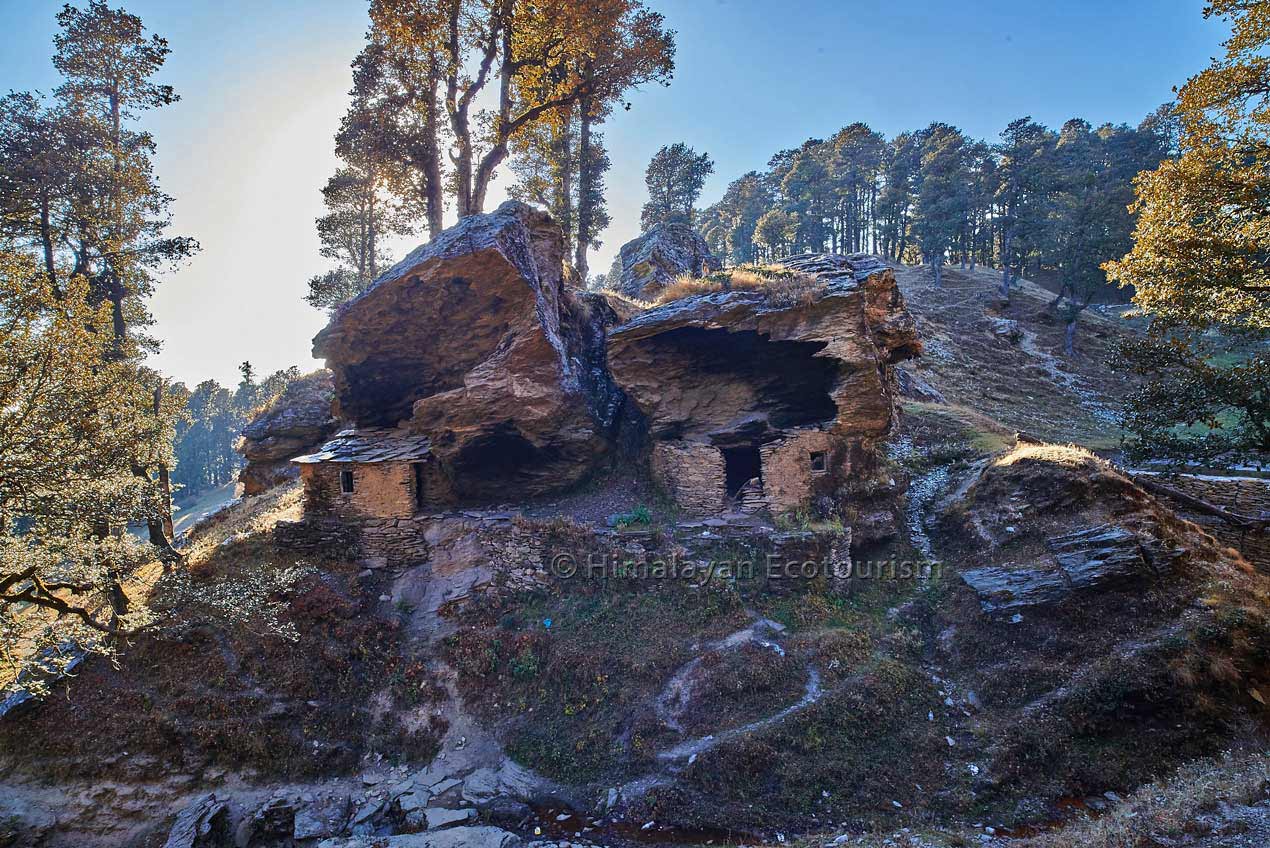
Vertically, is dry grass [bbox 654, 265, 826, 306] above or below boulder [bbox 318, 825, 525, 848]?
above

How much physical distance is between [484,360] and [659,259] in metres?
13.3

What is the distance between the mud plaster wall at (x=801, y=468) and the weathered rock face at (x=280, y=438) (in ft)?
60.2

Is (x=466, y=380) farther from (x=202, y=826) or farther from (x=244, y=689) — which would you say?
(x=202, y=826)

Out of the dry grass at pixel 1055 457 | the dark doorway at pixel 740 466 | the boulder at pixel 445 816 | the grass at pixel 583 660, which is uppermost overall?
the dry grass at pixel 1055 457

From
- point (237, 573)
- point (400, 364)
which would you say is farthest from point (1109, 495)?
point (237, 573)

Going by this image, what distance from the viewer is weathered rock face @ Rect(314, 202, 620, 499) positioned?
13.9 meters

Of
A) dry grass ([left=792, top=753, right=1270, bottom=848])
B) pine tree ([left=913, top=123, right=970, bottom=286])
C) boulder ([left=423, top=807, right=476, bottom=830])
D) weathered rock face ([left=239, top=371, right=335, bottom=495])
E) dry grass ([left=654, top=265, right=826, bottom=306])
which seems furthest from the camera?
pine tree ([left=913, top=123, right=970, bottom=286])

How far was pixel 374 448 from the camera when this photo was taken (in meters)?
14.9

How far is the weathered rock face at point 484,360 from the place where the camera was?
45.8ft

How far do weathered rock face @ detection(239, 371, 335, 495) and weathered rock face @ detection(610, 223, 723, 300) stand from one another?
15008 millimetres

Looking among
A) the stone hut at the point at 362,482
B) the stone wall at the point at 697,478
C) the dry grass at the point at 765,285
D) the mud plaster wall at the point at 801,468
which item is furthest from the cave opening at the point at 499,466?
the mud plaster wall at the point at 801,468

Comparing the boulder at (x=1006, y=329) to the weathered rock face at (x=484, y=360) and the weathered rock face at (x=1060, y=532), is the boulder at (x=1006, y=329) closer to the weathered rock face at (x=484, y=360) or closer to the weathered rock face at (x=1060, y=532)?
the weathered rock face at (x=1060, y=532)

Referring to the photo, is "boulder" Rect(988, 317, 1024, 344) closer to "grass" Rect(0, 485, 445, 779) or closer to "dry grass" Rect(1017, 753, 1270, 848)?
"dry grass" Rect(1017, 753, 1270, 848)

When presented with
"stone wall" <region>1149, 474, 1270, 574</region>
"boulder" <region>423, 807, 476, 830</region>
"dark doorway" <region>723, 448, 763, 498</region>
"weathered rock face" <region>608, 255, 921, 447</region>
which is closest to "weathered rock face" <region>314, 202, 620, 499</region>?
"weathered rock face" <region>608, 255, 921, 447</region>
